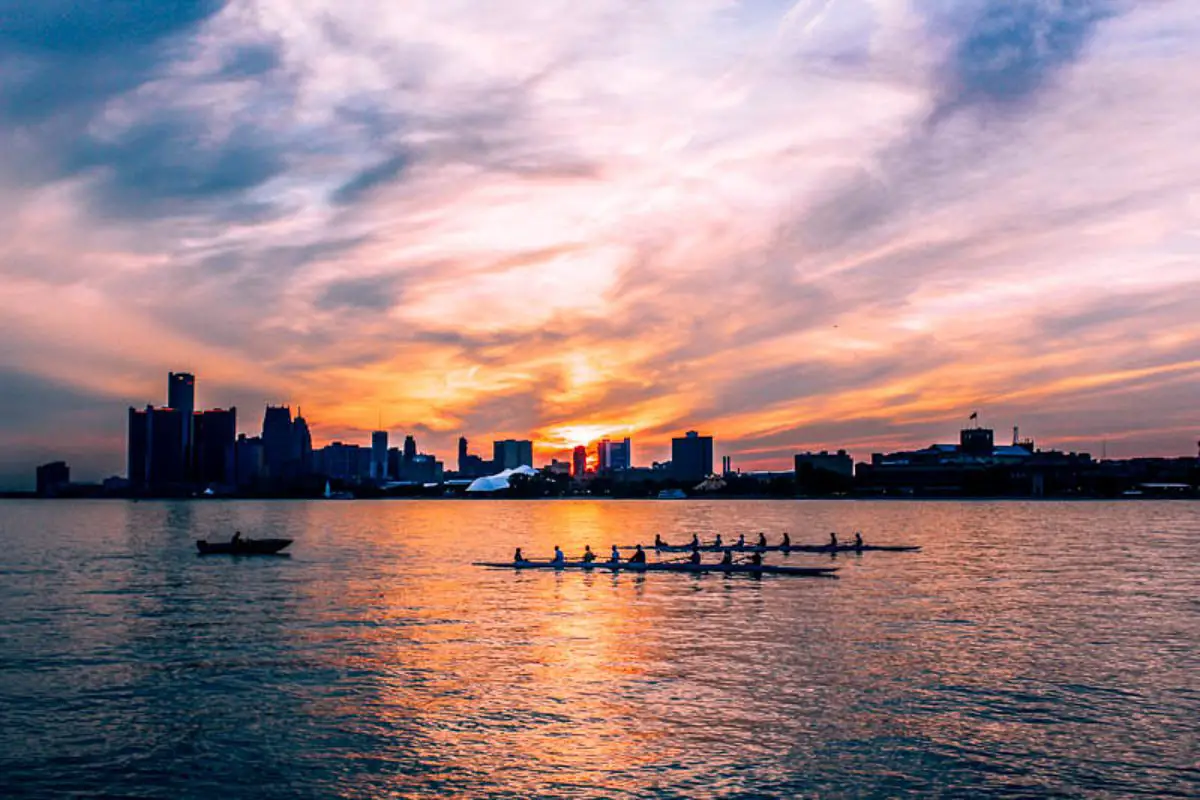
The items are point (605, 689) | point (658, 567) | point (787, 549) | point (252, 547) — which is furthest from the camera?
point (252, 547)

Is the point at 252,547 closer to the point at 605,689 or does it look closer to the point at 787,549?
the point at 787,549

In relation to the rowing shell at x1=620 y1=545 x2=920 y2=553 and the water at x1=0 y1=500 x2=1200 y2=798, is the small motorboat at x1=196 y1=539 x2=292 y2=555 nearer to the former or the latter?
the water at x1=0 y1=500 x2=1200 y2=798

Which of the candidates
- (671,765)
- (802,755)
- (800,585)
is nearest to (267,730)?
(671,765)

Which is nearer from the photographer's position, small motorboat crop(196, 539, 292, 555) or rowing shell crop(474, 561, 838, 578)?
rowing shell crop(474, 561, 838, 578)

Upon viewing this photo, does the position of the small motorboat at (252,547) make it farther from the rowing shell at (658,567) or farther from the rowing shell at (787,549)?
the rowing shell at (787,549)

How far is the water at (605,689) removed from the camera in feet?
97.4

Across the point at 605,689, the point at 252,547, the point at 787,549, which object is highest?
the point at 787,549

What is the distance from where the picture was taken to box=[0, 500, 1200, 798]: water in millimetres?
29688

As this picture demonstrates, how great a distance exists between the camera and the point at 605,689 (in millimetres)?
40031

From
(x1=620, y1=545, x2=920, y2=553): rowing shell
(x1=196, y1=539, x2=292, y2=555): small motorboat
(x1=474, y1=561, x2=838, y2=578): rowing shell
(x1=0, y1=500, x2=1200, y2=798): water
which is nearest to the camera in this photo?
(x1=0, y1=500, x2=1200, y2=798): water

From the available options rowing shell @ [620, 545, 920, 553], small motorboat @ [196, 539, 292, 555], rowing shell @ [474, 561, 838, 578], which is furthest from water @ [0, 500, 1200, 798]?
small motorboat @ [196, 539, 292, 555]

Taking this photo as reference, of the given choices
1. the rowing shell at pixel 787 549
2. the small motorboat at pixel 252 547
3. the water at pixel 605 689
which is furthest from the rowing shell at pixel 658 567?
the small motorboat at pixel 252 547

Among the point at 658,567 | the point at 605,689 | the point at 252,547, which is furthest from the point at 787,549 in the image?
the point at 605,689

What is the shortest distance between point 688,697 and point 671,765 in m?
8.30
